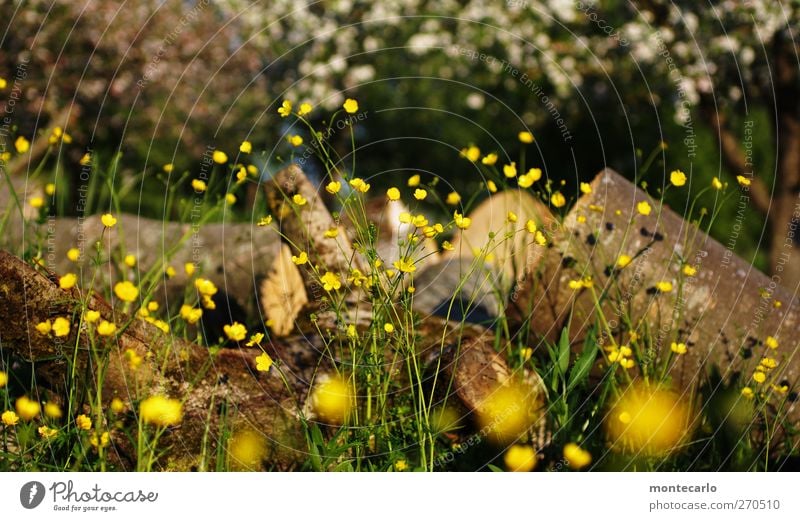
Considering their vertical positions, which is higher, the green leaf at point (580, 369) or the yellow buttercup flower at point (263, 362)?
the yellow buttercup flower at point (263, 362)

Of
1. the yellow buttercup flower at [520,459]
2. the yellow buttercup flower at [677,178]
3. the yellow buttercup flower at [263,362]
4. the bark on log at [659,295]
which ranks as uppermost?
the yellow buttercup flower at [677,178]

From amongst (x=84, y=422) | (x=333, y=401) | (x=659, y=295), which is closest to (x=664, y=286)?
(x=659, y=295)

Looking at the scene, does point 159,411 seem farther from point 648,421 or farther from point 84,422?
point 648,421

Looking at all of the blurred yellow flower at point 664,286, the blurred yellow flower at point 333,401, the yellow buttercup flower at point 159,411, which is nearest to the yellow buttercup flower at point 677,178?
the blurred yellow flower at point 664,286

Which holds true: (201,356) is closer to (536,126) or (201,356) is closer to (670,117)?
(536,126)

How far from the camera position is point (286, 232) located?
172 inches

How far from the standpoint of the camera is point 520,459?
2.89 meters

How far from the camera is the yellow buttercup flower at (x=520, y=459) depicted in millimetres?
2855

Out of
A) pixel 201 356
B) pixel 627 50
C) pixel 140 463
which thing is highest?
pixel 627 50

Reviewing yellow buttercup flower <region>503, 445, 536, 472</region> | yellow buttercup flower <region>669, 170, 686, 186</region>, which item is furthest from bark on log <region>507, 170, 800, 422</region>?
yellow buttercup flower <region>503, 445, 536, 472</region>

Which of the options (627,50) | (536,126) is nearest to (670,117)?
(536,126)

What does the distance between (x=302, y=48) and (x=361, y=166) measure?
5687 millimetres

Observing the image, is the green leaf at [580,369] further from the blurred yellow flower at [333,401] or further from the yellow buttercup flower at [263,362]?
the yellow buttercup flower at [263,362]

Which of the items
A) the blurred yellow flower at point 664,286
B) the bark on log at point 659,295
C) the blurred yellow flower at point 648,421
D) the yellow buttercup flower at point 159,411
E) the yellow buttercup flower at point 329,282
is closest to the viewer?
the yellow buttercup flower at point 159,411
